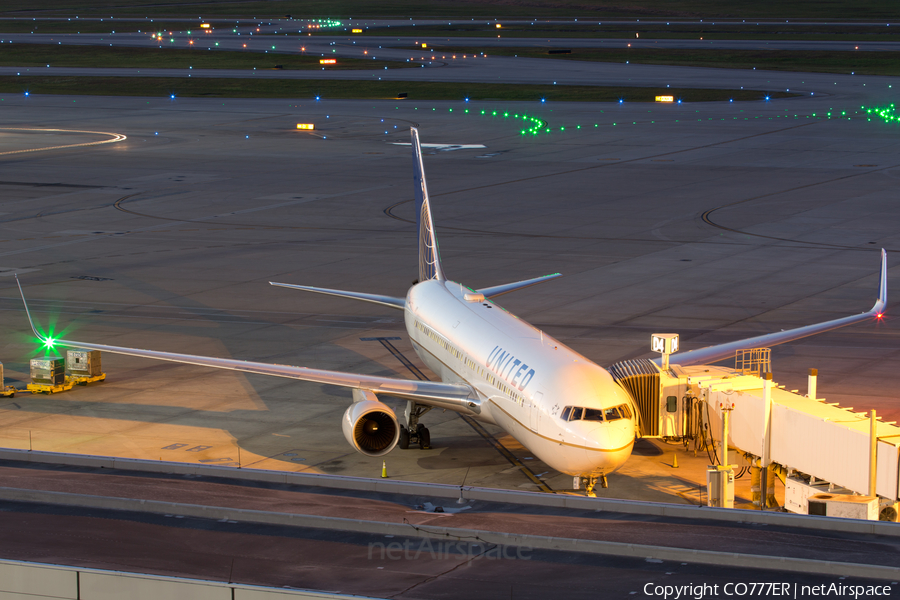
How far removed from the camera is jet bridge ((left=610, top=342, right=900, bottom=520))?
25.1 m

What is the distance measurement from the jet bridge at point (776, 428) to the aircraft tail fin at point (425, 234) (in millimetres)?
9083

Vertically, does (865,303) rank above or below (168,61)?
below

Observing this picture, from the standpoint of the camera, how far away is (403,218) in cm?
7156

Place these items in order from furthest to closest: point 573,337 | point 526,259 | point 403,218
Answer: point 403,218 < point 526,259 < point 573,337

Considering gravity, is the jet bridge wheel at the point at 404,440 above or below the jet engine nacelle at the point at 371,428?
below

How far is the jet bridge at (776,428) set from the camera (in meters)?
25.1

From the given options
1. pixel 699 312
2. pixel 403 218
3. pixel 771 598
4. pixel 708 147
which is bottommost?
pixel 771 598

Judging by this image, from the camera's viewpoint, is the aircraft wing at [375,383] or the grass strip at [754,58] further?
the grass strip at [754,58]

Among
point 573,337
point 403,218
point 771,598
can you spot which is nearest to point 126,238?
point 403,218

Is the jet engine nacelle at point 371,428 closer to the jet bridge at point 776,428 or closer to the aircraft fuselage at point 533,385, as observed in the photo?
the aircraft fuselage at point 533,385

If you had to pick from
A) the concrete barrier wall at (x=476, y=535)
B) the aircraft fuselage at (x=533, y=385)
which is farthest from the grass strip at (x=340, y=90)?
the concrete barrier wall at (x=476, y=535)

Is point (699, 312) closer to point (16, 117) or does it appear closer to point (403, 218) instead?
point (403, 218)

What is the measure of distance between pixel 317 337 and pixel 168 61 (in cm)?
15150

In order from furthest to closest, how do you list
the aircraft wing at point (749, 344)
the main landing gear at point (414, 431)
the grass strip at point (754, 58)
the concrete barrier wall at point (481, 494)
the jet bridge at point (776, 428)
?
the grass strip at point (754, 58), the aircraft wing at point (749, 344), the main landing gear at point (414, 431), the jet bridge at point (776, 428), the concrete barrier wall at point (481, 494)
